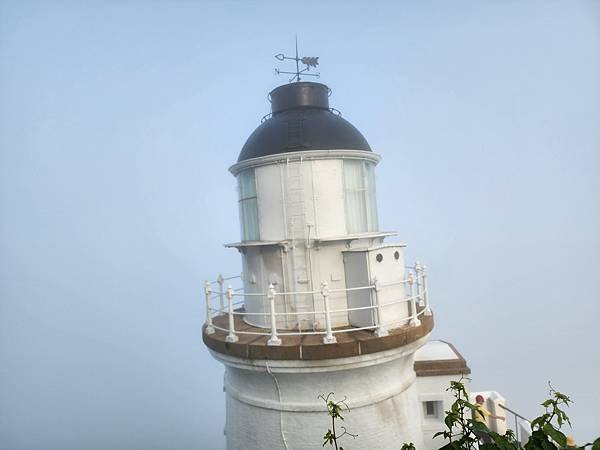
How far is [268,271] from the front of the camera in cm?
617

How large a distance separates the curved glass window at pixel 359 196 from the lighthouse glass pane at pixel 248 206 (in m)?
Answer: 1.64

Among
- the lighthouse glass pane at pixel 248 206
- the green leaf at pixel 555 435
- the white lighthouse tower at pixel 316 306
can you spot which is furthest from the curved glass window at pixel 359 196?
the green leaf at pixel 555 435

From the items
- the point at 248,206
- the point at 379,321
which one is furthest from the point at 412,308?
the point at 248,206

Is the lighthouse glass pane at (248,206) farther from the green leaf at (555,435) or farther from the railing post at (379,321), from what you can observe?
the green leaf at (555,435)

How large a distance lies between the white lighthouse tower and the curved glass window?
0.02 metres

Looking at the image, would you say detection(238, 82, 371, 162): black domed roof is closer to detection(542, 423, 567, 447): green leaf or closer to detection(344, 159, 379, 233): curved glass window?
detection(344, 159, 379, 233): curved glass window

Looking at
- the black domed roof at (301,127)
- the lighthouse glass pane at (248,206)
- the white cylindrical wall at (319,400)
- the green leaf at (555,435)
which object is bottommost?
the white cylindrical wall at (319,400)

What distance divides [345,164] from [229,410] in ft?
15.6

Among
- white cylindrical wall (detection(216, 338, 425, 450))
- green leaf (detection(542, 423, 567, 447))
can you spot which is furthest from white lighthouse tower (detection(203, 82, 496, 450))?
green leaf (detection(542, 423, 567, 447))

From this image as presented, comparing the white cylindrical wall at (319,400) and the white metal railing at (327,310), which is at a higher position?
the white metal railing at (327,310)

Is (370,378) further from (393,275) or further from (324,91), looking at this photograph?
(324,91)

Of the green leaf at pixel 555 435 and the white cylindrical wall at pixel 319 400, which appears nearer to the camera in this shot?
the green leaf at pixel 555 435

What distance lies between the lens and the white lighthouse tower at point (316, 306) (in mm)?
5223

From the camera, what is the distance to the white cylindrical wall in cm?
520
